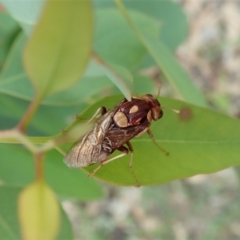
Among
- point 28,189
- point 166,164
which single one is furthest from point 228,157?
point 28,189

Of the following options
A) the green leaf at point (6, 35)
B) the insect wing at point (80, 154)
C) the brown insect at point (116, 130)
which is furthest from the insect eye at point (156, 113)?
the green leaf at point (6, 35)

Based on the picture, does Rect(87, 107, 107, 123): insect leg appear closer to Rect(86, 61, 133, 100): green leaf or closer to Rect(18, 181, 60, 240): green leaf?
Rect(86, 61, 133, 100): green leaf

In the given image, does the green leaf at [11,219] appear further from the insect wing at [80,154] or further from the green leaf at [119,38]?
the green leaf at [119,38]

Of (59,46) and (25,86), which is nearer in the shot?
(59,46)

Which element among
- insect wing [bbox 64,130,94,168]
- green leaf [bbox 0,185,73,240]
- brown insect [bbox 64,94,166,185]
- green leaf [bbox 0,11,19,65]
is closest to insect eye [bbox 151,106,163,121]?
brown insect [bbox 64,94,166,185]

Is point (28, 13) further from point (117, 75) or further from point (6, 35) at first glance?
point (6, 35)

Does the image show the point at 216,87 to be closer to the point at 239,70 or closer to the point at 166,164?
the point at 239,70

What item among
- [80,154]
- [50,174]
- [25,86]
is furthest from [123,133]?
[50,174]
